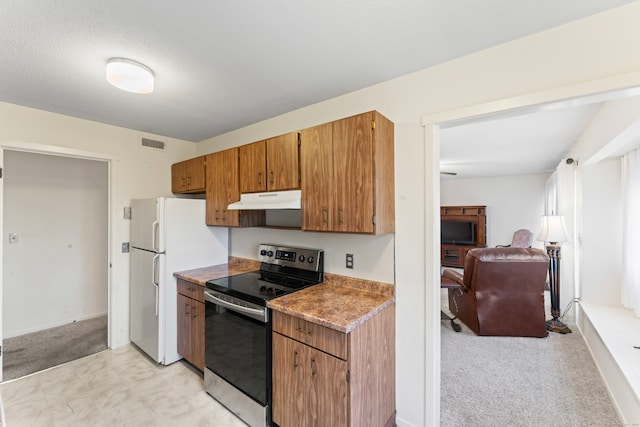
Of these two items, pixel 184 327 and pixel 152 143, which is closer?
pixel 184 327

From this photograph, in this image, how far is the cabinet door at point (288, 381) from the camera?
1748 mm

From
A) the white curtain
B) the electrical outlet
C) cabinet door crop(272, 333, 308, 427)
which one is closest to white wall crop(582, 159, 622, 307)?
the white curtain

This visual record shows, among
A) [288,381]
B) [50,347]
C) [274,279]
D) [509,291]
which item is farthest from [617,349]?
[50,347]

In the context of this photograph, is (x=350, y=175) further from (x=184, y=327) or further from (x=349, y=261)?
(x=184, y=327)

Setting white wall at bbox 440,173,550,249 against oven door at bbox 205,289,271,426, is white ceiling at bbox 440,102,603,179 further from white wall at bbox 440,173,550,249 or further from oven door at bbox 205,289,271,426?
oven door at bbox 205,289,271,426

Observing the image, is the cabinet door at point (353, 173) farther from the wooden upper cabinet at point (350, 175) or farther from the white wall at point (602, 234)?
the white wall at point (602, 234)

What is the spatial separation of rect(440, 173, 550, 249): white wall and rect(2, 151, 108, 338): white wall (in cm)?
801

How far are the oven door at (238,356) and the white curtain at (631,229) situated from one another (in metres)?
3.81

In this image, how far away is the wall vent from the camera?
10.9 feet

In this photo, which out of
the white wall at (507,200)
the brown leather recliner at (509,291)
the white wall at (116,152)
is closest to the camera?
the white wall at (116,152)

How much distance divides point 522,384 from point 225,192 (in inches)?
132

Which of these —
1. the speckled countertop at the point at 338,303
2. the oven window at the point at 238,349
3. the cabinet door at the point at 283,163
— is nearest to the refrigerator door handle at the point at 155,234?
the oven window at the point at 238,349

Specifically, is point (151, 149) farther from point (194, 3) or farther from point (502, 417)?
point (502, 417)

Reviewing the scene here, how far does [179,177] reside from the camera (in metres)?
3.46
